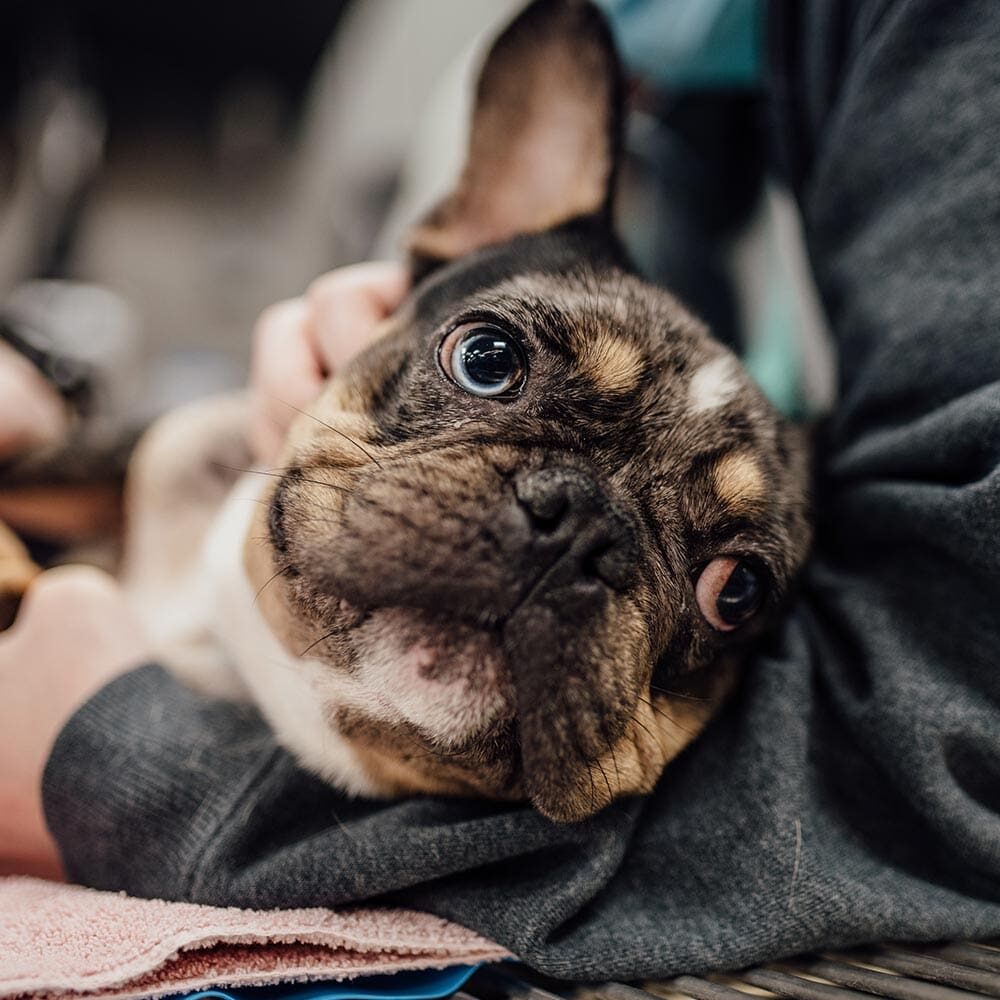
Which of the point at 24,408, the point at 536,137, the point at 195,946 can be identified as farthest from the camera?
the point at 24,408

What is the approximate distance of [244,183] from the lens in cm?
517

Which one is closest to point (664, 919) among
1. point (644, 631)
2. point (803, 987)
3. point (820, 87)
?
point (803, 987)

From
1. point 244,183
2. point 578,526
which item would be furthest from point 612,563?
point 244,183

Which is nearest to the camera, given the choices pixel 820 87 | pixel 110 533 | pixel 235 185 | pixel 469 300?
pixel 469 300

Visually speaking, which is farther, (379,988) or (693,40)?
(693,40)

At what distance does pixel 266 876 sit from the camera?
1.21 meters

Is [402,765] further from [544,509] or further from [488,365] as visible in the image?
[488,365]

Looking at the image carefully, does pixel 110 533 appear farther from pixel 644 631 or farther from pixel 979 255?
pixel 979 255

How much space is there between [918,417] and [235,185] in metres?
4.69

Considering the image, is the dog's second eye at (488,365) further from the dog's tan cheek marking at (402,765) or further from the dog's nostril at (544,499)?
the dog's tan cheek marking at (402,765)

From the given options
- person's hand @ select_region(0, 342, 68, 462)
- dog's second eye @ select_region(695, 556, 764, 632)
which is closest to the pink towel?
dog's second eye @ select_region(695, 556, 764, 632)

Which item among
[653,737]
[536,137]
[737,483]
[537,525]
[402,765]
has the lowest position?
[653,737]

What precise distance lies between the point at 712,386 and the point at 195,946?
122 cm

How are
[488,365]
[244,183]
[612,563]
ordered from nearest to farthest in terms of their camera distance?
[612,563], [488,365], [244,183]
